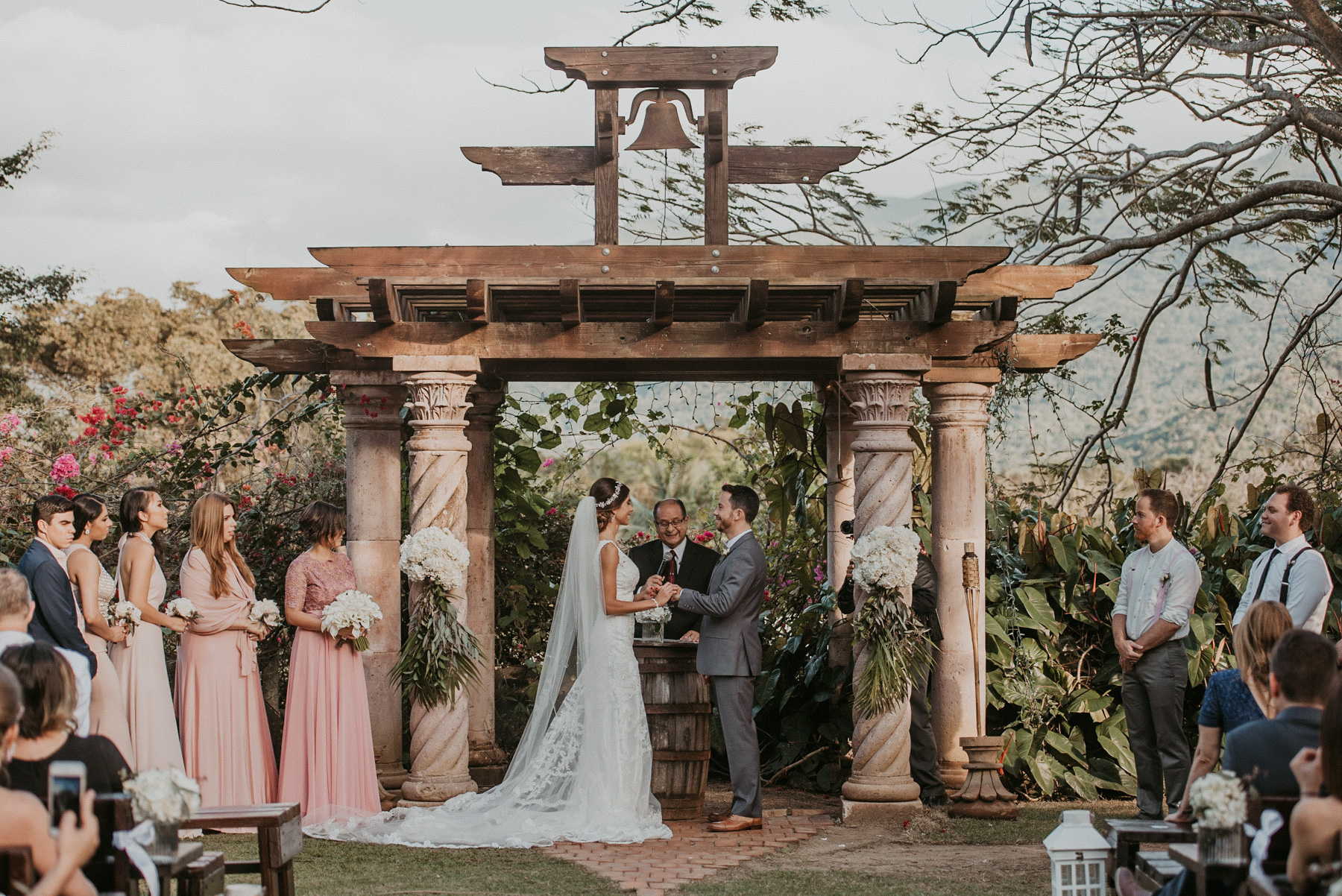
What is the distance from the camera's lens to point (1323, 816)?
130 inches

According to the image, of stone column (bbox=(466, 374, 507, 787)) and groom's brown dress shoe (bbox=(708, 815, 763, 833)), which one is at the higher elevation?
stone column (bbox=(466, 374, 507, 787))

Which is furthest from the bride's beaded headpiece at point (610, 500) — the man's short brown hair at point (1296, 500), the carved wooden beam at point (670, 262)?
the man's short brown hair at point (1296, 500)

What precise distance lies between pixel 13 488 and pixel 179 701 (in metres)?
4.27

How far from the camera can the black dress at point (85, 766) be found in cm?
373

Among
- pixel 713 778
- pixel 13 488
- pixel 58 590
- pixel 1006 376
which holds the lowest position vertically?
pixel 713 778

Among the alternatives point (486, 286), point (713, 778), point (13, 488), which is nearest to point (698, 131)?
point (486, 286)

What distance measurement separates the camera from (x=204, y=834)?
7207mm

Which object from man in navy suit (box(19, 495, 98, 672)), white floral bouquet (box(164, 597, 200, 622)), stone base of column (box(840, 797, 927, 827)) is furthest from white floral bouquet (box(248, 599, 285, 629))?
stone base of column (box(840, 797, 927, 827))

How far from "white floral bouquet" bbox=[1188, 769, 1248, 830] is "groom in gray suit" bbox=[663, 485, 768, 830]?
13.0 ft

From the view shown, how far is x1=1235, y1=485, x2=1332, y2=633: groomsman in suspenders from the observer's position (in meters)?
6.01

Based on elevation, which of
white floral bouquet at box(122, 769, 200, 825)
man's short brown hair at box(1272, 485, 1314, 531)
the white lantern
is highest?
man's short brown hair at box(1272, 485, 1314, 531)

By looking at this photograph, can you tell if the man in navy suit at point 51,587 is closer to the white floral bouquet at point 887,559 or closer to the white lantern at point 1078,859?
the white floral bouquet at point 887,559

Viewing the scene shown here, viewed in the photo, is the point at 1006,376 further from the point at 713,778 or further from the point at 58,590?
the point at 58,590

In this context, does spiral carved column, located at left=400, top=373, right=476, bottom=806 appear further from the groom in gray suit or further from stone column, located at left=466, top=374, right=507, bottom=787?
the groom in gray suit
